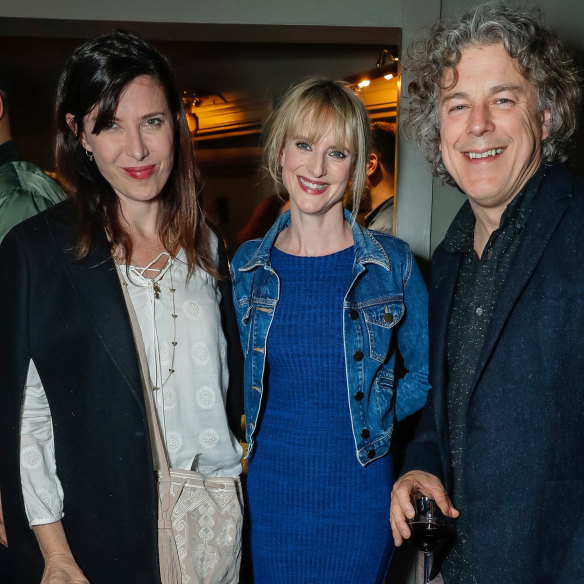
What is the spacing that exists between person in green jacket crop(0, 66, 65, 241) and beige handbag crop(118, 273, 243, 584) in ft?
1.69

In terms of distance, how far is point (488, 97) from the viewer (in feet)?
5.46

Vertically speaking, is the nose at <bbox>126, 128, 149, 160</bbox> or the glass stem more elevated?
the nose at <bbox>126, 128, 149, 160</bbox>

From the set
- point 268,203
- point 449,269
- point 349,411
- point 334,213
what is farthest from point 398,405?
point 268,203

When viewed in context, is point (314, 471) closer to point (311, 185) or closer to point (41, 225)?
point (311, 185)

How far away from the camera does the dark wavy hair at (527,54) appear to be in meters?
1.66

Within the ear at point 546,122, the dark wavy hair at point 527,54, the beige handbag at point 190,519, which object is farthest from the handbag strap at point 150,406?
the ear at point 546,122

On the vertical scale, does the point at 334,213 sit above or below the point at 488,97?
below

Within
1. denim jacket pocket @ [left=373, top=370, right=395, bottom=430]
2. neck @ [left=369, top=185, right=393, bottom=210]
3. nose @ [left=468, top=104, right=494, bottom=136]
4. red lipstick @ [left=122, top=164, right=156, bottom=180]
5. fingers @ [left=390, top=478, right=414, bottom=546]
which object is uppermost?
nose @ [left=468, top=104, right=494, bottom=136]

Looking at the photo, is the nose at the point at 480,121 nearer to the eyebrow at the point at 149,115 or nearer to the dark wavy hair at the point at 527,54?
the dark wavy hair at the point at 527,54

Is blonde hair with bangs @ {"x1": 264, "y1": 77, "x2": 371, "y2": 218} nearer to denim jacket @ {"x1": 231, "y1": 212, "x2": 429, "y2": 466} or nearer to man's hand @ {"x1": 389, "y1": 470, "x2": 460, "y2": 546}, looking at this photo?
denim jacket @ {"x1": 231, "y1": 212, "x2": 429, "y2": 466}

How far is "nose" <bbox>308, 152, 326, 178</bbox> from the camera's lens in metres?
2.00

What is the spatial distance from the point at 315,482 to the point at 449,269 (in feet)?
2.35

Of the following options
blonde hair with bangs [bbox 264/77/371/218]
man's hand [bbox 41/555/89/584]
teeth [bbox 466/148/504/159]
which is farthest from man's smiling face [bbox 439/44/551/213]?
man's hand [bbox 41/555/89/584]

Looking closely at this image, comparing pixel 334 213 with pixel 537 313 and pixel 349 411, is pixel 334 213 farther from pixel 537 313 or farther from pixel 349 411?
pixel 537 313
